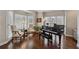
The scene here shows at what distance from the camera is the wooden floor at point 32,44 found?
2.43 metres

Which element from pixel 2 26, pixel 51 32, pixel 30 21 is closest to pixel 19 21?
Answer: pixel 30 21

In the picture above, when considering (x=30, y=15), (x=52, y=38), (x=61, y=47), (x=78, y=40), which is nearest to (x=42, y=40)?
(x=52, y=38)

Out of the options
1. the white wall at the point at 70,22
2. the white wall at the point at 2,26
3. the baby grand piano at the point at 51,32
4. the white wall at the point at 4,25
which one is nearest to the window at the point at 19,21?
the white wall at the point at 4,25

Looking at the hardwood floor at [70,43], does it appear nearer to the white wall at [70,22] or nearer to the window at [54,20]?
the white wall at [70,22]

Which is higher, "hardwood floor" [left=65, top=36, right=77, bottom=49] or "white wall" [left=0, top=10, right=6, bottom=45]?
"white wall" [left=0, top=10, right=6, bottom=45]

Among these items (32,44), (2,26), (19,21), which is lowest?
(32,44)

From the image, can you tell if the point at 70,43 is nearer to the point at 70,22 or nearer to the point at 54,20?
the point at 70,22

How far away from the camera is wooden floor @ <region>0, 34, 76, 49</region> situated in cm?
243

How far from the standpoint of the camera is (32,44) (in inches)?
97.0

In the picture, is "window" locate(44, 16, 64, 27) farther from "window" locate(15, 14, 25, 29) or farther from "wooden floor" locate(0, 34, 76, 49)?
"window" locate(15, 14, 25, 29)

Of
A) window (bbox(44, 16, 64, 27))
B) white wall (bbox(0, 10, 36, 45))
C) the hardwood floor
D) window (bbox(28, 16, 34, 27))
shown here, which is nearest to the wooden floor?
the hardwood floor
